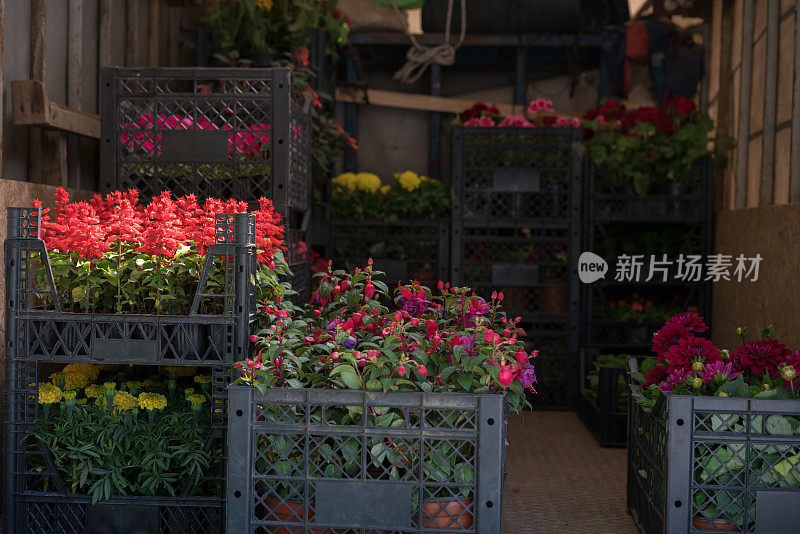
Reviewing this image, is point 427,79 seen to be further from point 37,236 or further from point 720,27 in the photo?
point 37,236

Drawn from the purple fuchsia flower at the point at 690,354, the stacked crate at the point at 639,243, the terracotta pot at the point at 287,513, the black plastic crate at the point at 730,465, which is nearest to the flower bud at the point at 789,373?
the black plastic crate at the point at 730,465

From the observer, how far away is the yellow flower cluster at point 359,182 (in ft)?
17.1

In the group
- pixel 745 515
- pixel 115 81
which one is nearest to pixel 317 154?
pixel 115 81

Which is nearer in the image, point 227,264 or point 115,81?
point 227,264

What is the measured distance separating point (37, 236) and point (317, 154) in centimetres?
214

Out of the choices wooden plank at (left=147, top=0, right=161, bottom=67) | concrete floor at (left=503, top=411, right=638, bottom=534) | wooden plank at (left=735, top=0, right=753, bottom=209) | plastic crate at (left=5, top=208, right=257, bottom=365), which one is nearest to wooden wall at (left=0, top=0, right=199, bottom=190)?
wooden plank at (left=147, top=0, right=161, bottom=67)

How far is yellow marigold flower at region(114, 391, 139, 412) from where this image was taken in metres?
2.51

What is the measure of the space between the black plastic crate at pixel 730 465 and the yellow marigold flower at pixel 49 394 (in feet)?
6.02

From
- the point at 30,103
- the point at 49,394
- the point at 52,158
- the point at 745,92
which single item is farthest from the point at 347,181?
the point at 49,394

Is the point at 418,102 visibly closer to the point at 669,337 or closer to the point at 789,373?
the point at 669,337

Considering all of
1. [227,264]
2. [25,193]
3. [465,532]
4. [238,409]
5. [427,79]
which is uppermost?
[427,79]

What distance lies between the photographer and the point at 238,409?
2166 mm

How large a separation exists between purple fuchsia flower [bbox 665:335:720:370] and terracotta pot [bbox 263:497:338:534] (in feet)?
3.81

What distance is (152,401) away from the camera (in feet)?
8.23
